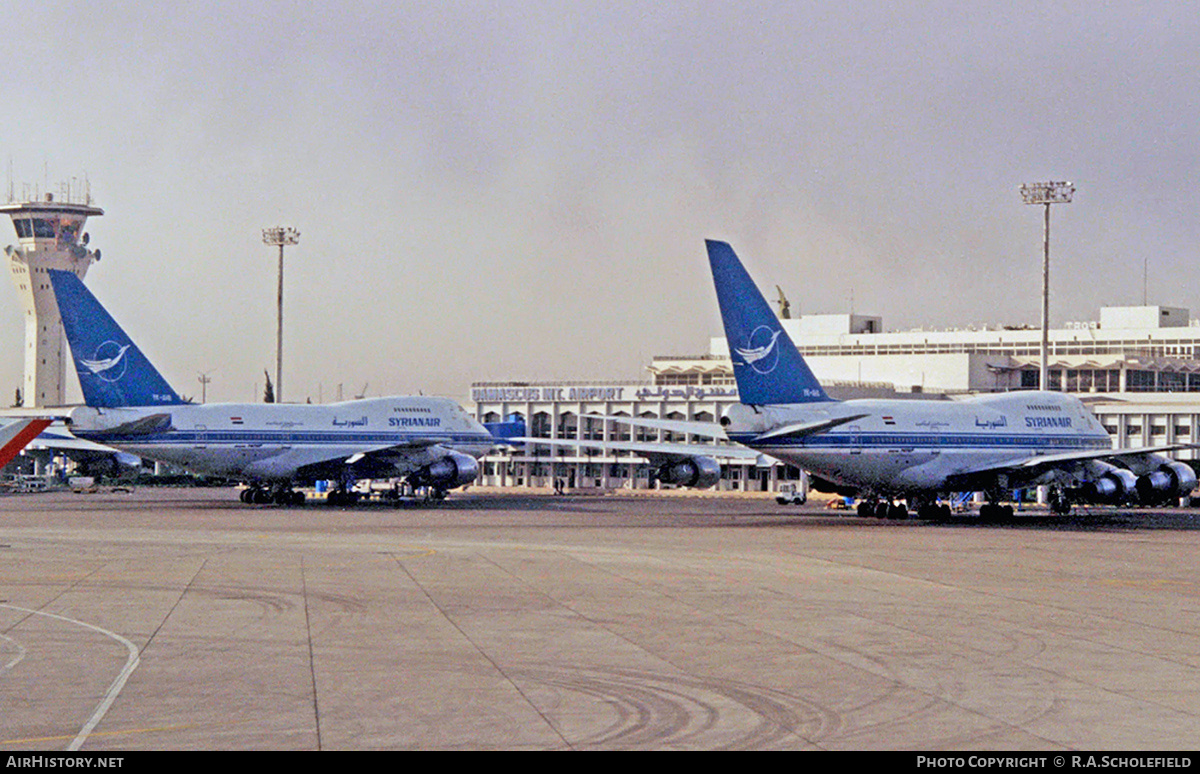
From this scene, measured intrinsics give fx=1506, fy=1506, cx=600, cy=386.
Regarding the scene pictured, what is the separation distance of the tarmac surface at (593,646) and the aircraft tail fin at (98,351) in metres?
25.3

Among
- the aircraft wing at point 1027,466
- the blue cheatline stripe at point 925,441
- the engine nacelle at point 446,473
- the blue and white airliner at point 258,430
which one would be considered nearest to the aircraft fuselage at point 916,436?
the blue cheatline stripe at point 925,441

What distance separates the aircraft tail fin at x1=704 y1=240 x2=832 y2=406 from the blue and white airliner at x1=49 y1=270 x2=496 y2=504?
81.0 ft

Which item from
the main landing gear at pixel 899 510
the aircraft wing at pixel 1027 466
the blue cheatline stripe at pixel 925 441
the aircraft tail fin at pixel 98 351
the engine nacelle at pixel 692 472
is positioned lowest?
the main landing gear at pixel 899 510

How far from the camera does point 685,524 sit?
53812 millimetres

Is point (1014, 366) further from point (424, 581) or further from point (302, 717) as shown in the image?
point (302, 717)

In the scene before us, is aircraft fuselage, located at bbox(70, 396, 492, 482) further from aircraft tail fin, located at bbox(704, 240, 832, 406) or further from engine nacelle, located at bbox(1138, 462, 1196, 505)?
engine nacelle, located at bbox(1138, 462, 1196, 505)

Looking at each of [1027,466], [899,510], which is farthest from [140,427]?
[1027,466]

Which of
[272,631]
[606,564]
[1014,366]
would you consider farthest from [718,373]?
[272,631]

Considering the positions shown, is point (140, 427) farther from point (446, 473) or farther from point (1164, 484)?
point (1164, 484)

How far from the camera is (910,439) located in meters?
57.3

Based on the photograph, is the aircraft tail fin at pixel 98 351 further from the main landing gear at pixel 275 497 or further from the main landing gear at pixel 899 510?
the main landing gear at pixel 899 510

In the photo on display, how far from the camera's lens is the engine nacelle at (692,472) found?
62.9 metres

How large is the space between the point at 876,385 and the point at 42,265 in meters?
104

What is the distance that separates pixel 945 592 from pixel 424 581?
10038 millimetres
